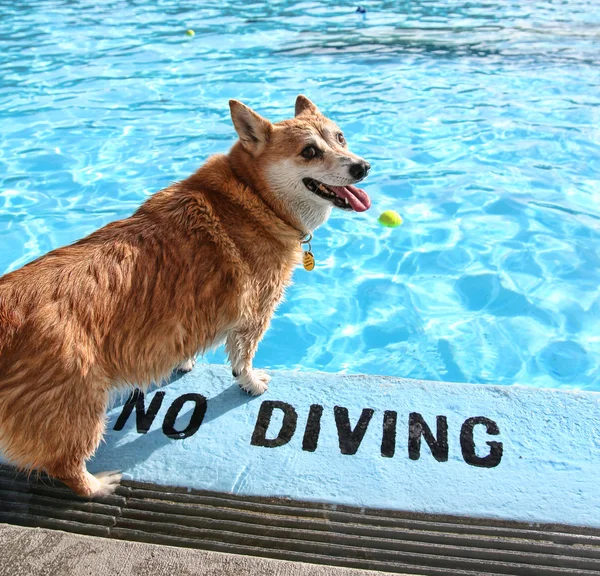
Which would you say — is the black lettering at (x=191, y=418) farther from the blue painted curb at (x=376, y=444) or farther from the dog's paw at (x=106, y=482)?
the dog's paw at (x=106, y=482)

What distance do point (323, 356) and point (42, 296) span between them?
251 centimetres

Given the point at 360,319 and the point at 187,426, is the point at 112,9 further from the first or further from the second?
the point at 187,426

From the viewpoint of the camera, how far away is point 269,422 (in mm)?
2967

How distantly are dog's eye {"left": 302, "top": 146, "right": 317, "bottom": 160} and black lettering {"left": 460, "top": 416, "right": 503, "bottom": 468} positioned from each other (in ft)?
5.17

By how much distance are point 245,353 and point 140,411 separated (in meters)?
0.62

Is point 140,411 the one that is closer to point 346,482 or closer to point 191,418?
point 191,418

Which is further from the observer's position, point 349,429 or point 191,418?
point 191,418

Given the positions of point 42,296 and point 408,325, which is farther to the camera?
point 408,325

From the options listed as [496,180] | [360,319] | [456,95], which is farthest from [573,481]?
[456,95]

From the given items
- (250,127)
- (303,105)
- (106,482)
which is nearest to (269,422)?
(106,482)

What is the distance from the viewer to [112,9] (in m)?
13.3

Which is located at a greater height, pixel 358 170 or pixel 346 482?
pixel 358 170

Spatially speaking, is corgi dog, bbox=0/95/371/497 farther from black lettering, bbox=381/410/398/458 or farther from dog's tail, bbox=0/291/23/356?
black lettering, bbox=381/410/398/458

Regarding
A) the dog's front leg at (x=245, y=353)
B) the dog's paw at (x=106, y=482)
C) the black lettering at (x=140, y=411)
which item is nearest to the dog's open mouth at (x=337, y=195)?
the dog's front leg at (x=245, y=353)
